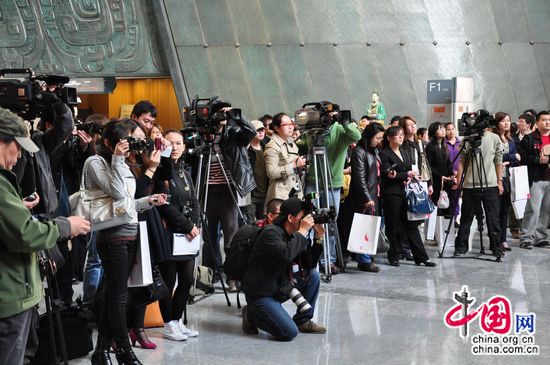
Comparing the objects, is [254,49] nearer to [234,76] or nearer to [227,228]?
[234,76]

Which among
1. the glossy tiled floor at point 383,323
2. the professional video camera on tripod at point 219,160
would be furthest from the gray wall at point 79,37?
the glossy tiled floor at point 383,323

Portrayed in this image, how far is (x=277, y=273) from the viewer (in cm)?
761

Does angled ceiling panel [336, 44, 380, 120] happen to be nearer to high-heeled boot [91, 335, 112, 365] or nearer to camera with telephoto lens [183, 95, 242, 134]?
camera with telephoto lens [183, 95, 242, 134]

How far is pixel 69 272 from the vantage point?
8547 millimetres

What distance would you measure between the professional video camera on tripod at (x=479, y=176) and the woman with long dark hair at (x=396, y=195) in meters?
0.81

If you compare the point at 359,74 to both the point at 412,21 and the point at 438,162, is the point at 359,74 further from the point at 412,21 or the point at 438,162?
the point at 438,162

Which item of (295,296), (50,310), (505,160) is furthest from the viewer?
(505,160)

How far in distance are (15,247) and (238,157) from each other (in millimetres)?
5049

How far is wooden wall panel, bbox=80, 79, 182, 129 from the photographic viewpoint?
17703mm

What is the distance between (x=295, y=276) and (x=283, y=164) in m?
2.37

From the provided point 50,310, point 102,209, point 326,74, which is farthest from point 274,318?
point 326,74

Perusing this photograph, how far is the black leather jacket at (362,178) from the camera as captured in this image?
10.8 metres

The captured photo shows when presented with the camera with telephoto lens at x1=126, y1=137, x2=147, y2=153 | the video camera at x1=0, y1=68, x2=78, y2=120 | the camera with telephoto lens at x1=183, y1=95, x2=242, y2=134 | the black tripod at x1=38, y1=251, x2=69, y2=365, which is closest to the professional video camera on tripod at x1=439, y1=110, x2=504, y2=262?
the camera with telephoto lens at x1=183, y1=95, x2=242, y2=134

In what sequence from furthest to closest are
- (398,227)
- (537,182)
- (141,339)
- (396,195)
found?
1. (537,182)
2. (398,227)
3. (396,195)
4. (141,339)
